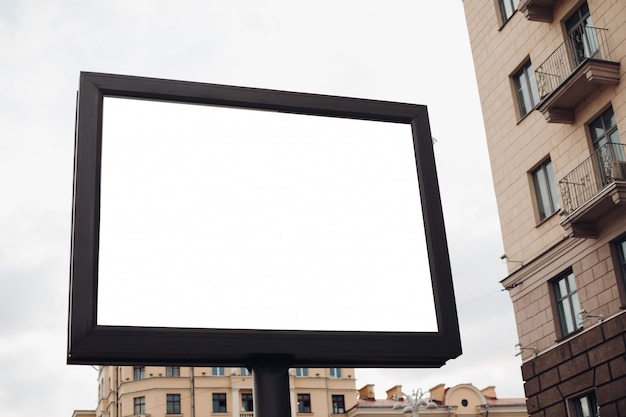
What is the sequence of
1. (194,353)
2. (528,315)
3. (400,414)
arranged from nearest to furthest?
(194,353) → (528,315) → (400,414)

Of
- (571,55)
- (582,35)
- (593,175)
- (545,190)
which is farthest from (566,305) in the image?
(582,35)

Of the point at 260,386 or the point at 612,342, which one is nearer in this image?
the point at 260,386

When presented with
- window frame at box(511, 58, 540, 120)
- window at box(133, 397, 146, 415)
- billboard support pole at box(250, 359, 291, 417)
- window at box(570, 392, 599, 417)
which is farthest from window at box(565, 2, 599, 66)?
window at box(133, 397, 146, 415)

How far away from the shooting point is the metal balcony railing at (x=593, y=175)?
15.8 meters

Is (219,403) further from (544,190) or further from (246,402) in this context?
(544,190)

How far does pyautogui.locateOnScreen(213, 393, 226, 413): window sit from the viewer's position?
1952 inches

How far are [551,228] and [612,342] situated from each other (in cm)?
322

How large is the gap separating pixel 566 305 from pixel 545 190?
2.77m

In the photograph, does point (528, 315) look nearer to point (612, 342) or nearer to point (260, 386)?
point (612, 342)

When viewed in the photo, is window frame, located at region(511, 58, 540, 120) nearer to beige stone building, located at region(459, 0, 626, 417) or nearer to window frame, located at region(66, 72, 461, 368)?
beige stone building, located at region(459, 0, 626, 417)

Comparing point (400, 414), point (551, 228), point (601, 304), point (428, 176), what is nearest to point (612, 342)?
point (601, 304)

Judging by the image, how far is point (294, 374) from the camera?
167 ft

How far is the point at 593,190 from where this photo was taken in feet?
55.4

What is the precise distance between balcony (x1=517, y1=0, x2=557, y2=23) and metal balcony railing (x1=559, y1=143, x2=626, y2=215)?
3677 millimetres
